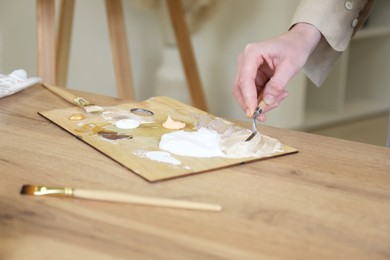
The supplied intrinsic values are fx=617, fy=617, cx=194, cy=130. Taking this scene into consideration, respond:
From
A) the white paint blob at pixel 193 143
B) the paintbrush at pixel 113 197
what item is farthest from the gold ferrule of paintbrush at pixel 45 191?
the white paint blob at pixel 193 143

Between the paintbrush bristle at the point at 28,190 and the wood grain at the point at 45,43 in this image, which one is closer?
the paintbrush bristle at the point at 28,190

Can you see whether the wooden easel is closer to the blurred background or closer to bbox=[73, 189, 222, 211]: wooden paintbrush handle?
the blurred background

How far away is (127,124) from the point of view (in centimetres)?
89

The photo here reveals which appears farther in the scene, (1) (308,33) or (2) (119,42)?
(2) (119,42)

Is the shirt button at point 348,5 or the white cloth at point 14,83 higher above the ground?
the shirt button at point 348,5

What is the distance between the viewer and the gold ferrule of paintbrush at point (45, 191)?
65cm

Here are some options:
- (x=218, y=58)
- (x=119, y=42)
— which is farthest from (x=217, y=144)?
(x=218, y=58)

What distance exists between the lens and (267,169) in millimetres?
762

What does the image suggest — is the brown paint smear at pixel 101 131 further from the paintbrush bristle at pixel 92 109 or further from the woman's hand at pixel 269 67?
the woman's hand at pixel 269 67

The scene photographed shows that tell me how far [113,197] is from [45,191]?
7cm

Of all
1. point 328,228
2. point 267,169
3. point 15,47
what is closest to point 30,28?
point 15,47

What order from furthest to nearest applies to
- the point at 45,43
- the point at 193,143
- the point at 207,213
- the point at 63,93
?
the point at 45,43
the point at 63,93
the point at 193,143
the point at 207,213

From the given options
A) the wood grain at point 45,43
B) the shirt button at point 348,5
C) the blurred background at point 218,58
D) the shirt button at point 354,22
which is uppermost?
the shirt button at point 348,5

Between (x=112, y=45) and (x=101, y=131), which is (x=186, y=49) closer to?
(x=112, y=45)
